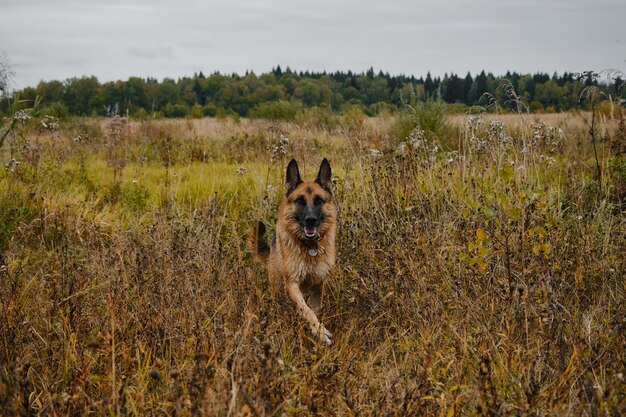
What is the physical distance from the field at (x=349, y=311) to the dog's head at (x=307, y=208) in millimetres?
300

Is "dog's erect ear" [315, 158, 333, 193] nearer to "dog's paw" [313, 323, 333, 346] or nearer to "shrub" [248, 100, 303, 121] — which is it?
"dog's paw" [313, 323, 333, 346]

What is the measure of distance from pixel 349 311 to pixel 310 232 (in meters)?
0.77

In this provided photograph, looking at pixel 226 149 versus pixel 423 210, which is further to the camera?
pixel 226 149

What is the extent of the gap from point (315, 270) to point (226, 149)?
7046 mm

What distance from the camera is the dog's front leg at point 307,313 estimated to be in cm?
359

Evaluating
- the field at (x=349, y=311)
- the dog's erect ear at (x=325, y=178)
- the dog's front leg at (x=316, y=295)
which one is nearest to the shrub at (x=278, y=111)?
the field at (x=349, y=311)

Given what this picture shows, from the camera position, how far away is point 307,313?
12.9 feet

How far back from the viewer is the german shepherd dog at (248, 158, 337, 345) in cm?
451

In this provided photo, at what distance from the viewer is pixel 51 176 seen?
6.98 metres

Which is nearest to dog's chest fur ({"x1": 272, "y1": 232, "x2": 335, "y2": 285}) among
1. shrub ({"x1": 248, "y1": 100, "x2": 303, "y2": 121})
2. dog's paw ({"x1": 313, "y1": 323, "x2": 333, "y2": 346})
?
dog's paw ({"x1": 313, "y1": 323, "x2": 333, "y2": 346})

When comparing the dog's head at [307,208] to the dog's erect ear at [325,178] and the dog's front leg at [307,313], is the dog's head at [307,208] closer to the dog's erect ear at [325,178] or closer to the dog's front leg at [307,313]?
the dog's erect ear at [325,178]

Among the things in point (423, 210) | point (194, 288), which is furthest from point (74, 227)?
point (423, 210)

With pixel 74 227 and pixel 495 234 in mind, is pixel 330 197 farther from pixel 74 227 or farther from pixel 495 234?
pixel 74 227

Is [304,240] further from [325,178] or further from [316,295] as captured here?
[325,178]
